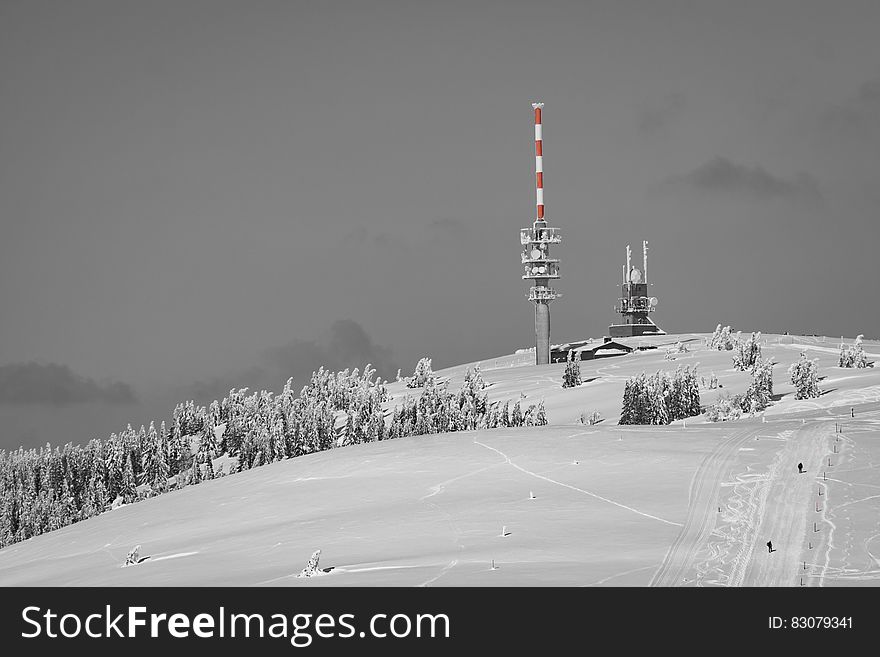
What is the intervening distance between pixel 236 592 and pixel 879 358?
9750 centimetres

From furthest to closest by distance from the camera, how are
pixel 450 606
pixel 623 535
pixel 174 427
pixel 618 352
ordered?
pixel 618 352 < pixel 174 427 < pixel 623 535 < pixel 450 606

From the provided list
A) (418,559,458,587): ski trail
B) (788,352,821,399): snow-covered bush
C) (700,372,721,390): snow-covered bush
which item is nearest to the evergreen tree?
(700,372,721,390): snow-covered bush

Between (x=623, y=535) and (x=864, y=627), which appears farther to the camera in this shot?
(x=623, y=535)

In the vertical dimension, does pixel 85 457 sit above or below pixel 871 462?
below

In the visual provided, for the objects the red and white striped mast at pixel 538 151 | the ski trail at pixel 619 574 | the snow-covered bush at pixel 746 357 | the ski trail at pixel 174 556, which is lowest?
the ski trail at pixel 174 556

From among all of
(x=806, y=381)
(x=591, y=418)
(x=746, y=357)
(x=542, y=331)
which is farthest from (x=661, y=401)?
(x=542, y=331)

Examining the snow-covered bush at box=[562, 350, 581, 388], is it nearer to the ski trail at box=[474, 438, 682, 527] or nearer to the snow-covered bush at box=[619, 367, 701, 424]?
the snow-covered bush at box=[619, 367, 701, 424]

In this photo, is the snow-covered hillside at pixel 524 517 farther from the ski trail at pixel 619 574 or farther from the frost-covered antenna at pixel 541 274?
the frost-covered antenna at pixel 541 274

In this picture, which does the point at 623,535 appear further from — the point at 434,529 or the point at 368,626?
the point at 368,626

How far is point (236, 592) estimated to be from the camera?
3519cm

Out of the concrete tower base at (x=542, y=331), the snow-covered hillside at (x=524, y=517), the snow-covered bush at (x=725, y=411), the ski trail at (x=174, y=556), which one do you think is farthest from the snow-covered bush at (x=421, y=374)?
the ski trail at (x=174, y=556)

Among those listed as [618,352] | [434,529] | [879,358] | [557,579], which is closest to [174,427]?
[618,352]

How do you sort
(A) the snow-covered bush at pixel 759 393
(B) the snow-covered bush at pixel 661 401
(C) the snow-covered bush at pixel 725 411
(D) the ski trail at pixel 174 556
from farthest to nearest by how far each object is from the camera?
(B) the snow-covered bush at pixel 661 401 → (A) the snow-covered bush at pixel 759 393 → (C) the snow-covered bush at pixel 725 411 → (D) the ski trail at pixel 174 556

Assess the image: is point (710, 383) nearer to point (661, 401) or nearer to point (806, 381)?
point (661, 401)
